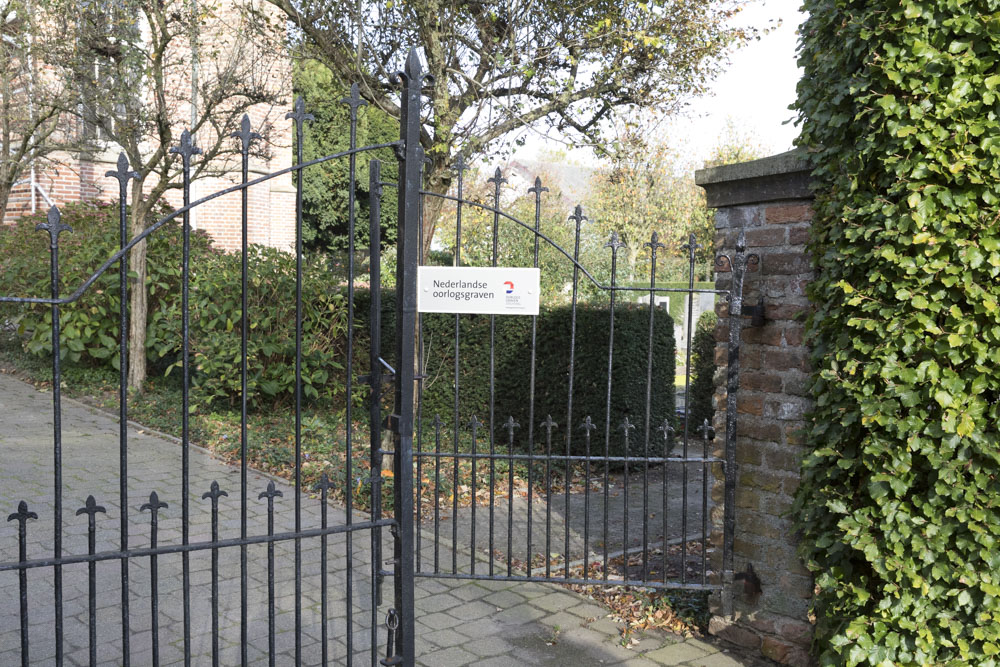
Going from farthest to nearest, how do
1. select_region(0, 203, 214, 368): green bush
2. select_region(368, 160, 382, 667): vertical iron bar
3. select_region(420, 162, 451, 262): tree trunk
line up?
select_region(0, 203, 214, 368): green bush < select_region(420, 162, 451, 262): tree trunk < select_region(368, 160, 382, 667): vertical iron bar

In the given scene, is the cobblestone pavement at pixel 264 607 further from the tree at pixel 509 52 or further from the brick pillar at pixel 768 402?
the tree at pixel 509 52

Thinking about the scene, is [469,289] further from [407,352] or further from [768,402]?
[768,402]

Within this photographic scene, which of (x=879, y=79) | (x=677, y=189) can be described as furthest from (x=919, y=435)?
(x=677, y=189)

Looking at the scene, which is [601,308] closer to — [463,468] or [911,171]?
[463,468]

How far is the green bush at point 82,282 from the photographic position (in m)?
9.76

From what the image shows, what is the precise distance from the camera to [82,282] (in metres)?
10.2

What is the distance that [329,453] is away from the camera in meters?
7.64

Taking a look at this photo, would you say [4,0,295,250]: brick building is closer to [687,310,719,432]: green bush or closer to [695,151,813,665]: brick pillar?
[687,310,719,432]: green bush

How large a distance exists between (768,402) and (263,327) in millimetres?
6145

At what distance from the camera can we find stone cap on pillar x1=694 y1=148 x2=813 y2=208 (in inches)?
146

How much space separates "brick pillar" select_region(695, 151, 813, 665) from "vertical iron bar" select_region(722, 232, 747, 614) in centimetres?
3

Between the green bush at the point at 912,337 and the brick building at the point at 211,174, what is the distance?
783 cm

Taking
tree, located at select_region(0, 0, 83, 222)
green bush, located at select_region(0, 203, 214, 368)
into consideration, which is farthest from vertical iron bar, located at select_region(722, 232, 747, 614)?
tree, located at select_region(0, 0, 83, 222)

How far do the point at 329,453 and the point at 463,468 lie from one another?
51.2 inches
